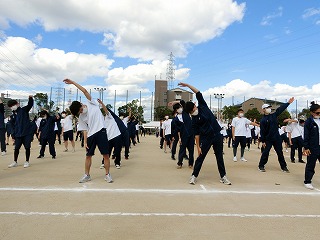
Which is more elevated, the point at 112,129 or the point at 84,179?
the point at 112,129

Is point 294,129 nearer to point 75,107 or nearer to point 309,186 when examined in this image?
point 309,186

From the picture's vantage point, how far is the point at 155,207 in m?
4.59

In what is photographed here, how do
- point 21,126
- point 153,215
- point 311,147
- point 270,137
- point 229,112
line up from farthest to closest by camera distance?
1. point 229,112
2. point 270,137
3. point 21,126
4. point 311,147
5. point 153,215

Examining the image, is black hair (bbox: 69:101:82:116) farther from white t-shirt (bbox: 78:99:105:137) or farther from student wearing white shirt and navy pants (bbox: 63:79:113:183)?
white t-shirt (bbox: 78:99:105:137)

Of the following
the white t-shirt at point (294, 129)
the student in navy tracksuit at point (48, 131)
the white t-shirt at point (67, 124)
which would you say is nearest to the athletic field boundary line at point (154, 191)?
the student in navy tracksuit at point (48, 131)

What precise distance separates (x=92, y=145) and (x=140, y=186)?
1377 mm

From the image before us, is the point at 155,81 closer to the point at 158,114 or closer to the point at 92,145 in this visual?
the point at 158,114

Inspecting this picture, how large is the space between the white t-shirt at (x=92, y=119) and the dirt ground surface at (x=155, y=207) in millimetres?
1184

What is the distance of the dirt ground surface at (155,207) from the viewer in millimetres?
3564

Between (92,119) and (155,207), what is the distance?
→ 2.64 meters

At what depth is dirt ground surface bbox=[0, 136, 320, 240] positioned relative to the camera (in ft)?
11.7

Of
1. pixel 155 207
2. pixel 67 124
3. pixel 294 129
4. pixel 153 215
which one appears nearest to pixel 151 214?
pixel 153 215

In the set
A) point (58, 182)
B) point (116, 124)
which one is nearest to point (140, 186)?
point (58, 182)

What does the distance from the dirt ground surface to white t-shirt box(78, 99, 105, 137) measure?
1184 mm
